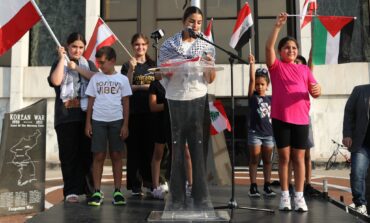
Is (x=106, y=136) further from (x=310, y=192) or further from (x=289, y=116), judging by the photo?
(x=310, y=192)

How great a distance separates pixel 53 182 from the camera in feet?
34.2

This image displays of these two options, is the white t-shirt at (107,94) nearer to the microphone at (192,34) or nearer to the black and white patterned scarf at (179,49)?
the black and white patterned scarf at (179,49)

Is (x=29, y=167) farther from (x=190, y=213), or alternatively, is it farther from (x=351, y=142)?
(x=351, y=142)

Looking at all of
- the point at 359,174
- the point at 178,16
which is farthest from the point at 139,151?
the point at 178,16

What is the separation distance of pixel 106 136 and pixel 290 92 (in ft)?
6.99

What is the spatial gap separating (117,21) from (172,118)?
40.4ft

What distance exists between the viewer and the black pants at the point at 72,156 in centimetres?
490

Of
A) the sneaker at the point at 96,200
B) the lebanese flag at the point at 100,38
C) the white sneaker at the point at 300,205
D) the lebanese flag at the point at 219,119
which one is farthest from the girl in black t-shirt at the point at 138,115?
the white sneaker at the point at 300,205

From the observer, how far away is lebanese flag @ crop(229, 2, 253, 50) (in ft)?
21.7

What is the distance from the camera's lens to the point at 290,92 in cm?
420

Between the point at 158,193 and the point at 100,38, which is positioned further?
the point at 100,38

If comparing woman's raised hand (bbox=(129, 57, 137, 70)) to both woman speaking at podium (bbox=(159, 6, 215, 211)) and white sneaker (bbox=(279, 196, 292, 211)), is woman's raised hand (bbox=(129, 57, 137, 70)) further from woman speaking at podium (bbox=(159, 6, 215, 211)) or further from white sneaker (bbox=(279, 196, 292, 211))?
white sneaker (bbox=(279, 196, 292, 211))

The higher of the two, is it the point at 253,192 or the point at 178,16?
the point at 178,16

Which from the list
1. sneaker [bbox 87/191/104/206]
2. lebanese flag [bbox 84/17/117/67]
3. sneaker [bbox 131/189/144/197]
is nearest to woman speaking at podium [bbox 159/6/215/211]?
sneaker [bbox 87/191/104/206]
